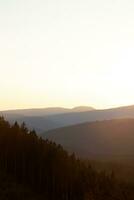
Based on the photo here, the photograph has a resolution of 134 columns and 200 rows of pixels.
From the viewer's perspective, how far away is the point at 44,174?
92375 mm

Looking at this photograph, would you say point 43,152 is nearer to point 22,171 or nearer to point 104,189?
point 22,171

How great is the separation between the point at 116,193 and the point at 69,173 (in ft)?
32.9

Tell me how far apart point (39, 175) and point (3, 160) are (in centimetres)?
1045

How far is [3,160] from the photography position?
98.4 metres

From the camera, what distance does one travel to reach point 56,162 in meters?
93.9

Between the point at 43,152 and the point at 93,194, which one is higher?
the point at 43,152

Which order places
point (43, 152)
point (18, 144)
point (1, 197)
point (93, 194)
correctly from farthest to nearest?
1. point (18, 144)
2. point (43, 152)
3. point (93, 194)
4. point (1, 197)

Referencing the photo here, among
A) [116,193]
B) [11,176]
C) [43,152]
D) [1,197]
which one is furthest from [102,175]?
[1,197]

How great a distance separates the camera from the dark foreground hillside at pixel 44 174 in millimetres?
85000

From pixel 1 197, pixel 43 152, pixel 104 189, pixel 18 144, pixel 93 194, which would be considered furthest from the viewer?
pixel 18 144

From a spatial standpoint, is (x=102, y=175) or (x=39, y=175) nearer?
(x=39, y=175)

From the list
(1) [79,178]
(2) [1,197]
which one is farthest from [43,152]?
(2) [1,197]

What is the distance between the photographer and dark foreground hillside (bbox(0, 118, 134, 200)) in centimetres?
8500

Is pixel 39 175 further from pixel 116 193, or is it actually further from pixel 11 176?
pixel 116 193
